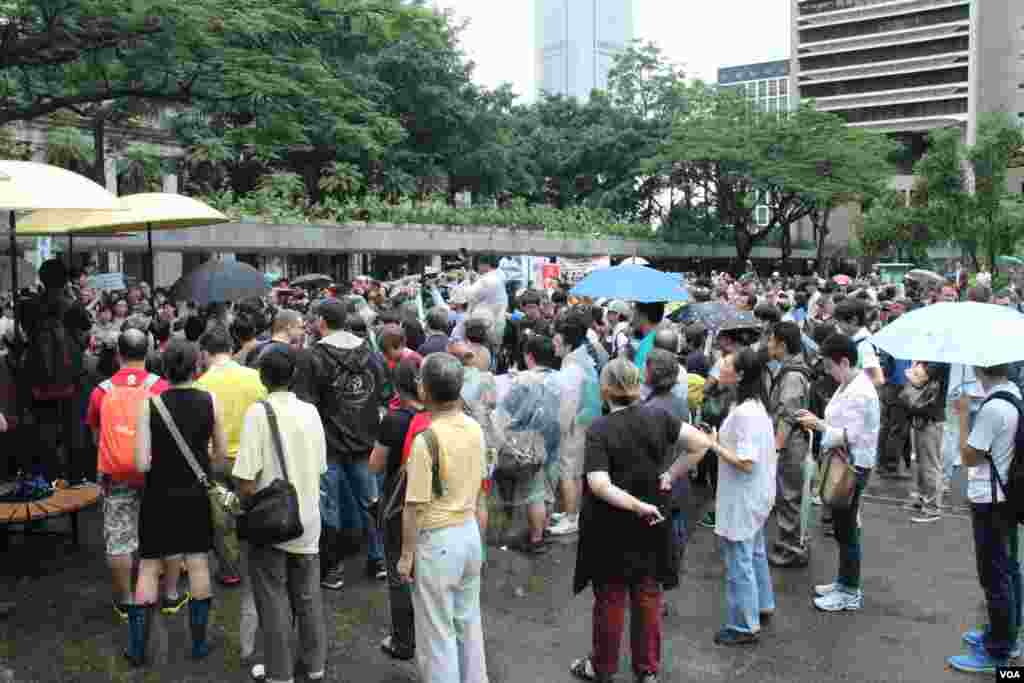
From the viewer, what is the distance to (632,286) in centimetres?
885

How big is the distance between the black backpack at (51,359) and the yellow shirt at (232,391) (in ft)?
9.47

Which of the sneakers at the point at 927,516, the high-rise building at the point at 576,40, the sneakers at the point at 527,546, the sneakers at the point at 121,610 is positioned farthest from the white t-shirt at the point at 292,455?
the high-rise building at the point at 576,40

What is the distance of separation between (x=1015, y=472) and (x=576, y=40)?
16869 cm

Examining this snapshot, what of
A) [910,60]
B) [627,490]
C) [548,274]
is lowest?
[627,490]

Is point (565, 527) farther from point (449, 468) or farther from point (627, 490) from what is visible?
point (449, 468)

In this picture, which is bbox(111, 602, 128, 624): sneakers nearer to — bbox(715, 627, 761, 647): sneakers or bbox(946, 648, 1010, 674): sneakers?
bbox(715, 627, 761, 647): sneakers

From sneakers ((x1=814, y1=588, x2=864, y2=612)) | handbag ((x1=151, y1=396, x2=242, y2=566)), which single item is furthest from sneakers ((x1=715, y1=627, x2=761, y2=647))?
handbag ((x1=151, y1=396, x2=242, y2=566))

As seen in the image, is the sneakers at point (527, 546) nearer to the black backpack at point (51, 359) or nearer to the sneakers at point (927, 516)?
the sneakers at point (927, 516)

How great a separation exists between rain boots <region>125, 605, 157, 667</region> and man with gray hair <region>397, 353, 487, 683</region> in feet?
5.57

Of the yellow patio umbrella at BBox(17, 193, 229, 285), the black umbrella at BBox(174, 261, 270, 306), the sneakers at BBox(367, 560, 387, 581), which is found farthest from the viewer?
the black umbrella at BBox(174, 261, 270, 306)

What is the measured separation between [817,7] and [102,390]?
90.7m

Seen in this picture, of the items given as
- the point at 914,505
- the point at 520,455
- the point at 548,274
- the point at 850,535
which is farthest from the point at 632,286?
the point at 548,274

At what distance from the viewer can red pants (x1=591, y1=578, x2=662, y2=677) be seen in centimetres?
447

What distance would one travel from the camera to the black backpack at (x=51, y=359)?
753 cm
